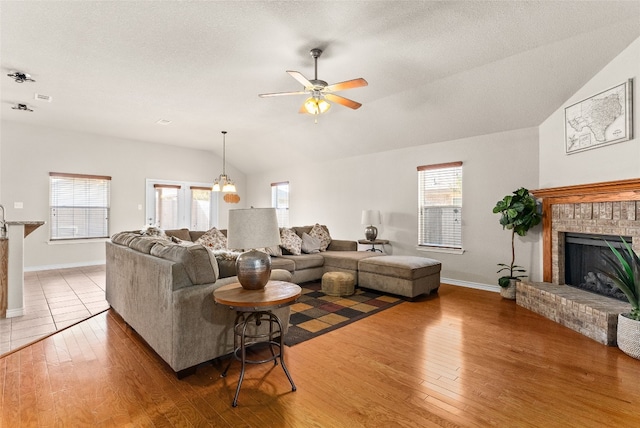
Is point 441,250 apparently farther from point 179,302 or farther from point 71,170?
point 71,170

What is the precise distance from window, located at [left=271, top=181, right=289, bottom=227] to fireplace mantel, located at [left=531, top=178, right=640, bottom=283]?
5.85m

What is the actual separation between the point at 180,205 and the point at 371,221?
5245mm

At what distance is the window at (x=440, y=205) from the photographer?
5508 mm

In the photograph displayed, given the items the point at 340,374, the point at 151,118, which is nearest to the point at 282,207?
the point at 151,118

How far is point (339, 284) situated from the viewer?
15.1 feet

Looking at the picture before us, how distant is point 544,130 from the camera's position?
449 centimetres

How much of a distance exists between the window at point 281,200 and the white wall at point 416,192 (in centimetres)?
28

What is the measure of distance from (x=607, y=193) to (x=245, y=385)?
13.2ft

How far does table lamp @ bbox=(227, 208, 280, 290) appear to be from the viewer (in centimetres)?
222

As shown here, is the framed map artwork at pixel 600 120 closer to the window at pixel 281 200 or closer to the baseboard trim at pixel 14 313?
the window at pixel 281 200

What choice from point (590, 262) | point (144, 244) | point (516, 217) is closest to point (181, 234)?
point (144, 244)

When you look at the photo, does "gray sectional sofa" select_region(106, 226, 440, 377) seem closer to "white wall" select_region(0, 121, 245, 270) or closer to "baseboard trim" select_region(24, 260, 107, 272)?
"baseboard trim" select_region(24, 260, 107, 272)

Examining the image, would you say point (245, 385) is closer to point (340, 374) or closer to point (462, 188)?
point (340, 374)

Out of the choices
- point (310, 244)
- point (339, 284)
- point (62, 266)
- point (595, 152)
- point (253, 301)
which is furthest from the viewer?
point (62, 266)
